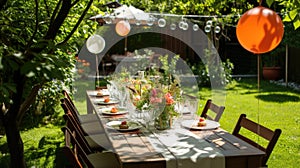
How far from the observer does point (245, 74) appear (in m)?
15.0

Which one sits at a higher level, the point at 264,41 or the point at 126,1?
the point at 126,1

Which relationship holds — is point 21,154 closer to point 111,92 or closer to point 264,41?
point 264,41

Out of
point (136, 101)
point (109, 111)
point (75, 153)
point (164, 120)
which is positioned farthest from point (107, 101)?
point (75, 153)

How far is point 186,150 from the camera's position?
3.31 metres

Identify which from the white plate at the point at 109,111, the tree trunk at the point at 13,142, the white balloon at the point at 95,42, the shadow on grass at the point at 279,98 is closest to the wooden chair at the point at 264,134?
the white plate at the point at 109,111

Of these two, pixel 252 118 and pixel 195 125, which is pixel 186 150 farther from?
pixel 252 118

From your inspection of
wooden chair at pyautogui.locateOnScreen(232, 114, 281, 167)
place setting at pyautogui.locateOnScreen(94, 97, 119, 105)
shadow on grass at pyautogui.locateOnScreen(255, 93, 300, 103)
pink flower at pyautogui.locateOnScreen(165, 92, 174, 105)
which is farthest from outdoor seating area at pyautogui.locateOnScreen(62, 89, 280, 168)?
shadow on grass at pyautogui.locateOnScreen(255, 93, 300, 103)

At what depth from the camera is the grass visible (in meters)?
5.46

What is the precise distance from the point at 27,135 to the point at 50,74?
534 cm

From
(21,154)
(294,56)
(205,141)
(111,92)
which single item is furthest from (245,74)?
(21,154)

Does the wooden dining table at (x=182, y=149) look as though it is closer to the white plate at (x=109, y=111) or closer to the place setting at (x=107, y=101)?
the white plate at (x=109, y=111)

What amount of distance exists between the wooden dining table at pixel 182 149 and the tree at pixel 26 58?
80 cm

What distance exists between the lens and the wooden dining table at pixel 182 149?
3.11 meters

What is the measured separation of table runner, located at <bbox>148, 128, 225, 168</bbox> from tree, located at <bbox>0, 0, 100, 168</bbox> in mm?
1011
